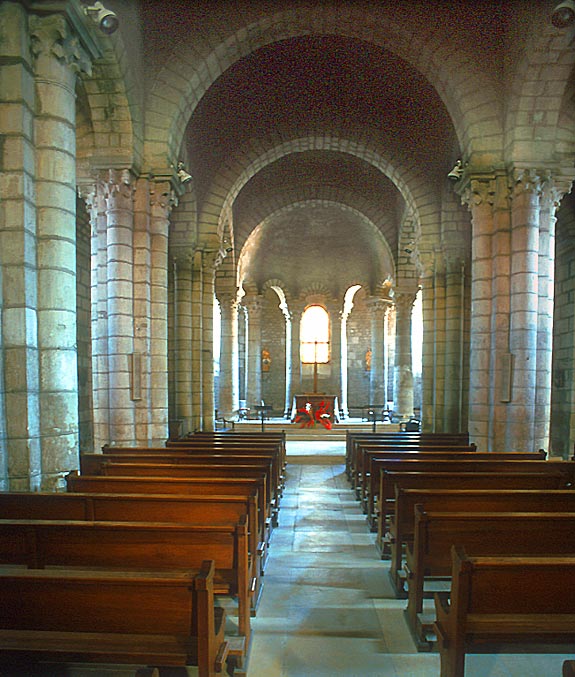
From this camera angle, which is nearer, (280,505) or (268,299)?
(280,505)

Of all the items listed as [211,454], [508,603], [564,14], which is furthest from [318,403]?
[508,603]

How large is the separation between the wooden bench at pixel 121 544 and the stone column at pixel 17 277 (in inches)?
72.1

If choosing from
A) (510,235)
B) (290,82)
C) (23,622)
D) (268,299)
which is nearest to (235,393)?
(268,299)

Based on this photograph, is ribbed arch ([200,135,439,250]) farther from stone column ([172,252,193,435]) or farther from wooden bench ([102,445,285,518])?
wooden bench ([102,445,285,518])

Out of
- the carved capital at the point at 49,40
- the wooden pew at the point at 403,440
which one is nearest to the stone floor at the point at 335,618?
the wooden pew at the point at 403,440

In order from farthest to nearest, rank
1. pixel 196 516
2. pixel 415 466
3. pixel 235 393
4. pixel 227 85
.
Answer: pixel 235 393 → pixel 227 85 → pixel 415 466 → pixel 196 516

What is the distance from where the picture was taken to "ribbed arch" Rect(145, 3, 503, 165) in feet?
28.5

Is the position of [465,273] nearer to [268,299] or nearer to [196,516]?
[196,516]

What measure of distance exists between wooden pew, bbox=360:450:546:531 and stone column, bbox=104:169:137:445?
13.2 ft

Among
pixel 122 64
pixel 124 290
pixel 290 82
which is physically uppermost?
pixel 290 82

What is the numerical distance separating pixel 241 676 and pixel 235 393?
52.6 feet

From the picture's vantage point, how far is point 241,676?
10.2 ft

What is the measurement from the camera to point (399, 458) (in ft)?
22.1

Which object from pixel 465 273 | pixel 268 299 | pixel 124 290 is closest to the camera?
pixel 124 290
